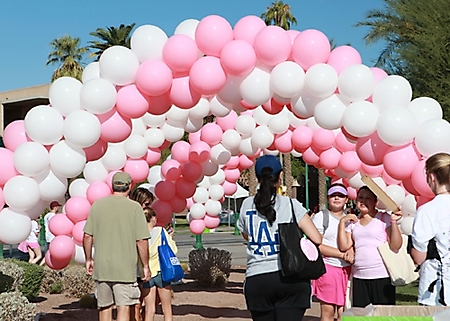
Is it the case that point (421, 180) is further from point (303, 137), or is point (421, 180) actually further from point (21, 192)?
point (303, 137)

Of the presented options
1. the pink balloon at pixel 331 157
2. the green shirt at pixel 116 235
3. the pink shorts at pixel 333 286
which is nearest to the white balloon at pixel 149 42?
the green shirt at pixel 116 235

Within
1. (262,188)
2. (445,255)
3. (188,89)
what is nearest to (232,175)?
(188,89)

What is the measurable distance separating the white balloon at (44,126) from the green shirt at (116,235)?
0.79 m

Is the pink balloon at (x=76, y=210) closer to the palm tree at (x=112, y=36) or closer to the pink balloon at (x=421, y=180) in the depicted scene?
the pink balloon at (x=421, y=180)

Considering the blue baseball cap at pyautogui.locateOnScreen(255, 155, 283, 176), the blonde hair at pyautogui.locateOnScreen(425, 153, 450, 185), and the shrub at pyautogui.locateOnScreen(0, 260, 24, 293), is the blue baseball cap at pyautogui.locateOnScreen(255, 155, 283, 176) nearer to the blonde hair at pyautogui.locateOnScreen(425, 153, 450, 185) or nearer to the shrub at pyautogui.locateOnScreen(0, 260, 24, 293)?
the blonde hair at pyautogui.locateOnScreen(425, 153, 450, 185)

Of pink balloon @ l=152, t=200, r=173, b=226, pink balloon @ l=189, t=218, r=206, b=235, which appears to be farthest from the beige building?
pink balloon @ l=152, t=200, r=173, b=226

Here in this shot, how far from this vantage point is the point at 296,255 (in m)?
4.39

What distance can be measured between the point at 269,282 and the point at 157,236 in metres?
2.72

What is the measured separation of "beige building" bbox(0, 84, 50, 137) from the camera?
115 ft

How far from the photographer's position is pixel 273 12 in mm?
38438

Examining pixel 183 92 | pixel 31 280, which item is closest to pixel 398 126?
pixel 183 92

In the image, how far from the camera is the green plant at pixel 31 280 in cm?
1002

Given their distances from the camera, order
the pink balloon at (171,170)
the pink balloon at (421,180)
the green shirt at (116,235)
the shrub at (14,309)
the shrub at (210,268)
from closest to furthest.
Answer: the pink balloon at (421,180)
the green shirt at (116,235)
the shrub at (14,309)
the pink balloon at (171,170)
the shrub at (210,268)

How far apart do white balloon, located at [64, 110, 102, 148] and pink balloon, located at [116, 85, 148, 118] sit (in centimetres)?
28
